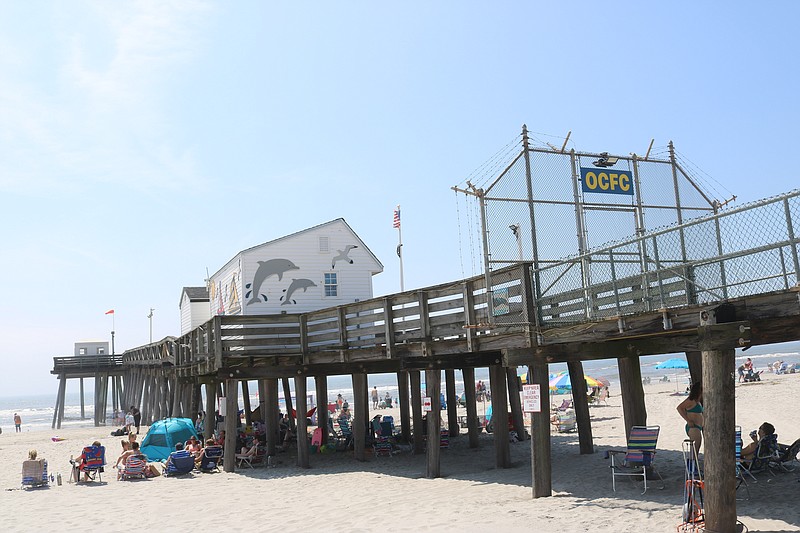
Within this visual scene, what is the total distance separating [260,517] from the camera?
11219 millimetres

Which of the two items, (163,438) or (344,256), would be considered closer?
(163,438)

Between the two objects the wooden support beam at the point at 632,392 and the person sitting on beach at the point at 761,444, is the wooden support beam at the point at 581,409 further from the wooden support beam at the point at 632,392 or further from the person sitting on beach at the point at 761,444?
the person sitting on beach at the point at 761,444

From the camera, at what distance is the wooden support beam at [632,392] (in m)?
13.1

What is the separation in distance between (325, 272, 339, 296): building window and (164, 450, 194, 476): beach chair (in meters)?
8.28

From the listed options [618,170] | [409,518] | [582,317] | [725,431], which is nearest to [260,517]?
[409,518]

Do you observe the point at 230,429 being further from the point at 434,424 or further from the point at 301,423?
the point at 434,424

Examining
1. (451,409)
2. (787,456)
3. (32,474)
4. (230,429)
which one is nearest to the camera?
(787,456)

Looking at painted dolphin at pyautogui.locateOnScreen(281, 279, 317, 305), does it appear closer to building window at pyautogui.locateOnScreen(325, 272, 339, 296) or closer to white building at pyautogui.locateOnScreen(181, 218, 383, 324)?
white building at pyautogui.locateOnScreen(181, 218, 383, 324)

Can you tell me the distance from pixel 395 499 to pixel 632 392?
15.5 ft

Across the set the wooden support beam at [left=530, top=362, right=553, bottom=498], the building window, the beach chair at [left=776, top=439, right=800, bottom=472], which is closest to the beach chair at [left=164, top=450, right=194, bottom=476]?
the building window

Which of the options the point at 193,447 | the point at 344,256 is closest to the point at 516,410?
the point at 344,256

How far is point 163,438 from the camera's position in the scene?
19.3 meters

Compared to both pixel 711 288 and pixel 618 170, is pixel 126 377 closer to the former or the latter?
pixel 618 170

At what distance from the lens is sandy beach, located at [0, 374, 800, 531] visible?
9.74m
